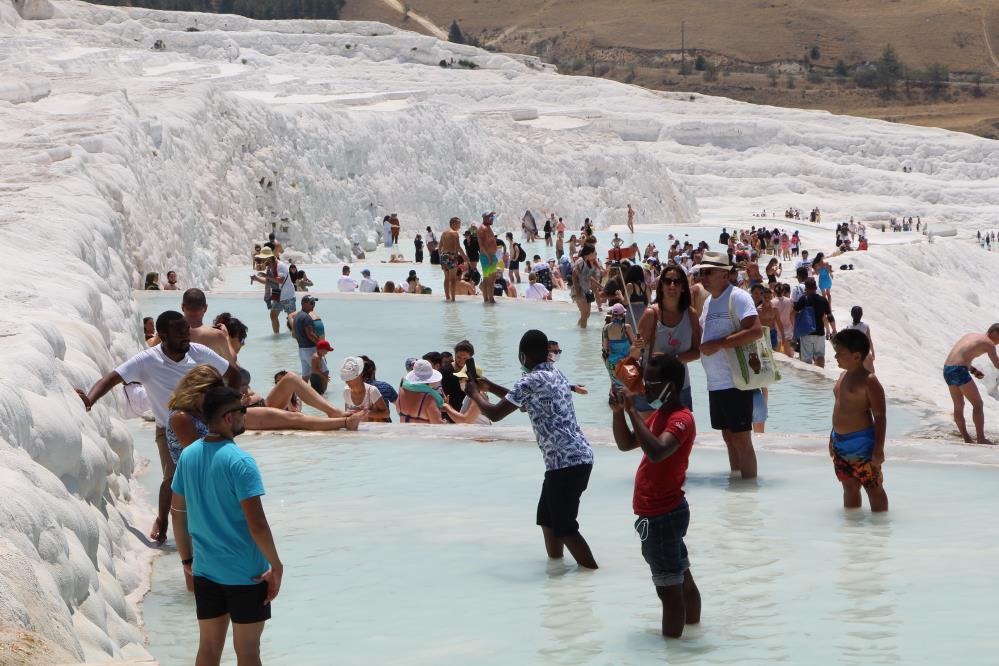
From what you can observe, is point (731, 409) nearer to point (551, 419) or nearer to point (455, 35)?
point (551, 419)

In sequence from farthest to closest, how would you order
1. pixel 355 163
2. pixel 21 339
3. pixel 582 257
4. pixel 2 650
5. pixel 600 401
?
pixel 355 163, pixel 582 257, pixel 600 401, pixel 21 339, pixel 2 650

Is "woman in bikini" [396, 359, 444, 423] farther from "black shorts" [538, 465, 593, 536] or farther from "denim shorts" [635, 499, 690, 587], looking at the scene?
"denim shorts" [635, 499, 690, 587]

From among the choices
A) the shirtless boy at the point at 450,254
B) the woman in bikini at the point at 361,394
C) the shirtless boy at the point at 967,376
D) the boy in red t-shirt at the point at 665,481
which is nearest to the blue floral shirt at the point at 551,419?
the boy in red t-shirt at the point at 665,481

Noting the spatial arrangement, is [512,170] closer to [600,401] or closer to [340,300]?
[340,300]

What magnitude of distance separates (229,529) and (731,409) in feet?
12.6

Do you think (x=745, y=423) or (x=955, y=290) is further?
(x=955, y=290)

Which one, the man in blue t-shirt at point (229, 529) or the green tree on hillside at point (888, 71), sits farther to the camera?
the green tree on hillside at point (888, 71)

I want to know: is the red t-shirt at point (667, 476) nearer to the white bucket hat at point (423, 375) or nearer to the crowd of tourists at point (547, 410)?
the crowd of tourists at point (547, 410)

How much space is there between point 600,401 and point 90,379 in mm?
5533

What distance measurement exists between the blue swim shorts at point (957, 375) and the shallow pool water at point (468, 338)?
0.46m

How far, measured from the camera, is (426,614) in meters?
5.80

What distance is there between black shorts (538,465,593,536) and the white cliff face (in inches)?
71.9

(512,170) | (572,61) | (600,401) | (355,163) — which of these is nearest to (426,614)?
(600,401)

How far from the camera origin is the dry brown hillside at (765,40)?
128375mm
